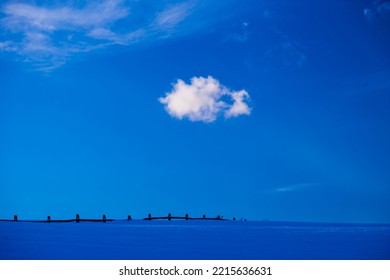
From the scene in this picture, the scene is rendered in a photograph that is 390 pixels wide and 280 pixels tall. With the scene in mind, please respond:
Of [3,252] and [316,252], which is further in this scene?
[316,252]

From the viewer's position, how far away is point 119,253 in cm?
3212

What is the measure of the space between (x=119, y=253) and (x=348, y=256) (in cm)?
1943

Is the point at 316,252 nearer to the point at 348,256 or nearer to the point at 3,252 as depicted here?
the point at 348,256
